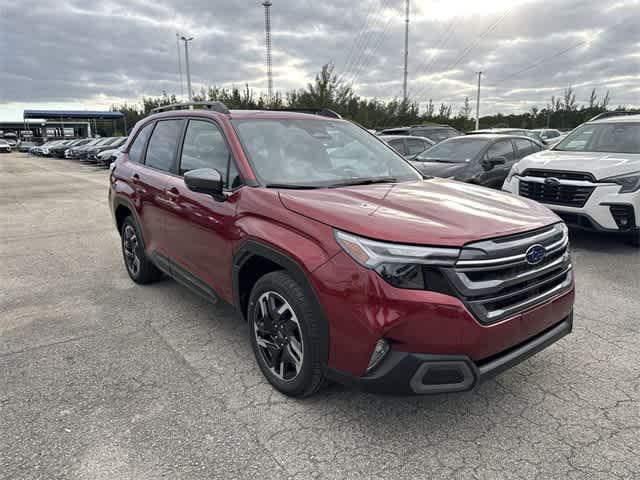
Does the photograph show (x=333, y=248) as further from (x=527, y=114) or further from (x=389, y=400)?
(x=527, y=114)

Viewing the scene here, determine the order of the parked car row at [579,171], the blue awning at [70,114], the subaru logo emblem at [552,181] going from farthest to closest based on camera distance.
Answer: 1. the blue awning at [70,114]
2. the subaru logo emblem at [552,181]
3. the parked car row at [579,171]

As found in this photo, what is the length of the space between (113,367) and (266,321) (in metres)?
1.24

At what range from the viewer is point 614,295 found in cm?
448

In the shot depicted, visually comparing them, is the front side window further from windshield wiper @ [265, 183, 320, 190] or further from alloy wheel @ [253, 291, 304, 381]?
alloy wheel @ [253, 291, 304, 381]

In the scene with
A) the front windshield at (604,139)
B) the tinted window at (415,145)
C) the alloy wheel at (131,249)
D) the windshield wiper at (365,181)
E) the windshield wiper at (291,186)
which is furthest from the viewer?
the tinted window at (415,145)

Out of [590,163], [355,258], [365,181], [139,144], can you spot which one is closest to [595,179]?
[590,163]

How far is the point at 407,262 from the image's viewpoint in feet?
7.06

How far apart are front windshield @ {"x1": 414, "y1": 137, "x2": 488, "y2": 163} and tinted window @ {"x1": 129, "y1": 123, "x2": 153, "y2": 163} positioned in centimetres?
554

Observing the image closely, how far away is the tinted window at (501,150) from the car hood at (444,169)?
0.73 m

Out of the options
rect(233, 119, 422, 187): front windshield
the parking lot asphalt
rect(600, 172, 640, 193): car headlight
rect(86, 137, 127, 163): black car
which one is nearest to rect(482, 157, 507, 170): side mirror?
rect(600, 172, 640, 193): car headlight

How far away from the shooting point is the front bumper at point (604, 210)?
5.63m

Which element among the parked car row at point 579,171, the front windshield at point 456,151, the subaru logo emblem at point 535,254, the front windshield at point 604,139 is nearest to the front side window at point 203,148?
the subaru logo emblem at point 535,254

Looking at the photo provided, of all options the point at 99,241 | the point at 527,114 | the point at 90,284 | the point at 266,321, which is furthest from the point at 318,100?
the point at 266,321

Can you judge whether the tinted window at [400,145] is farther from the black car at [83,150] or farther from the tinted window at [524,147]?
the black car at [83,150]
